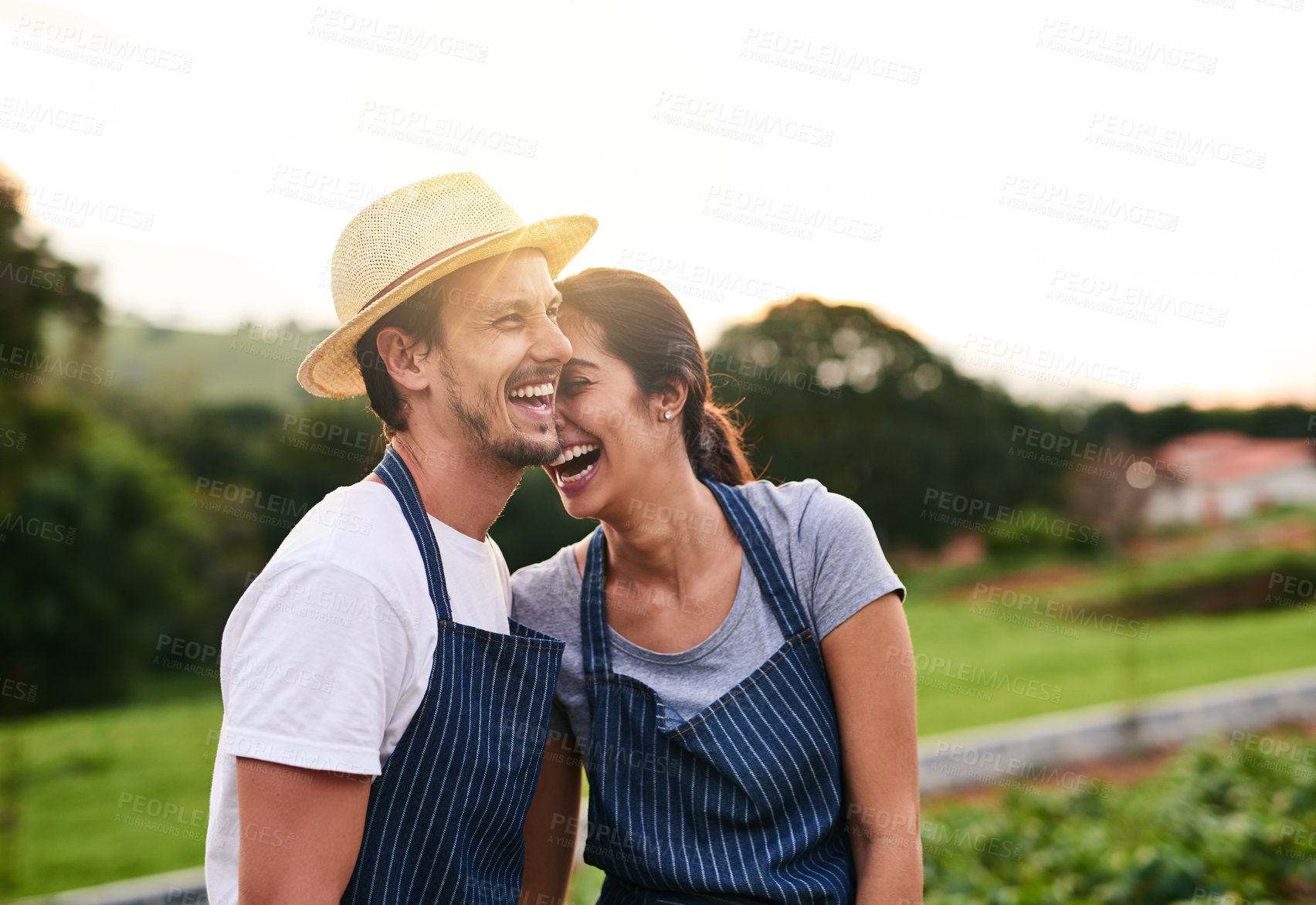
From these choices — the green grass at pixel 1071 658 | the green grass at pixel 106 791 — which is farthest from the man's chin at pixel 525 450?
the green grass at pixel 1071 658

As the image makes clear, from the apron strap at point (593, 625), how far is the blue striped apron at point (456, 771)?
17 centimetres

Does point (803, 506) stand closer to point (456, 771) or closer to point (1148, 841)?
point (456, 771)

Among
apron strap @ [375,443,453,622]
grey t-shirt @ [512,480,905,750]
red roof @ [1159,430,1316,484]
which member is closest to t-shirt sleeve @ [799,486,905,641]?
grey t-shirt @ [512,480,905,750]

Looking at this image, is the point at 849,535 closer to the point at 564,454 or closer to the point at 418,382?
the point at 564,454

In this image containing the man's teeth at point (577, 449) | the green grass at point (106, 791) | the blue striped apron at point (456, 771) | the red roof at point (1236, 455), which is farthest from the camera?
the red roof at point (1236, 455)

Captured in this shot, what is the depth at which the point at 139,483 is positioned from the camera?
1002 cm

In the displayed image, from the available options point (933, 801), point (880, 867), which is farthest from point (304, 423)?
point (880, 867)

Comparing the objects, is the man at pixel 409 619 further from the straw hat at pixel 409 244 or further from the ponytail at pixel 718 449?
the ponytail at pixel 718 449

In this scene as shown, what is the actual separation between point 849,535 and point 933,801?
265 inches

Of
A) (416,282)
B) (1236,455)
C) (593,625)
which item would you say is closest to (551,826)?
(593,625)

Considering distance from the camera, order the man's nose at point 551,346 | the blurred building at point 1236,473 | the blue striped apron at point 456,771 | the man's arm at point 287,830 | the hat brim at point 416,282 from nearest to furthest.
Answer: the man's arm at point 287,830 → the blue striped apron at point 456,771 → the hat brim at point 416,282 → the man's nose at point 551,346 → the blurred building at point 1236,473

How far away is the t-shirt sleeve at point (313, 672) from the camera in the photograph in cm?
169

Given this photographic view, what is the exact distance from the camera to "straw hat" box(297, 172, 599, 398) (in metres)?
2.11

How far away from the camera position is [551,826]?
2469 millimetres
